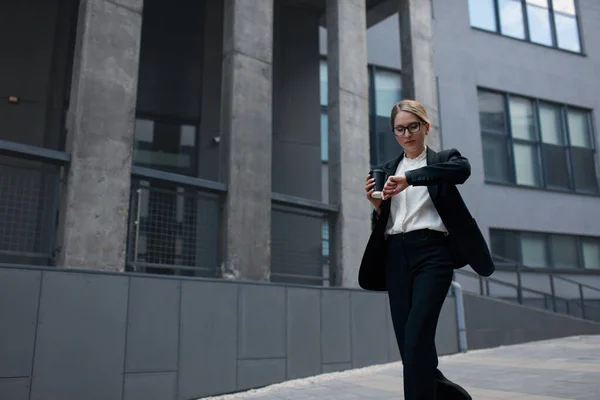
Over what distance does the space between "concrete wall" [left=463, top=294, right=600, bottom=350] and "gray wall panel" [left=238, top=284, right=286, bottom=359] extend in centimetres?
427

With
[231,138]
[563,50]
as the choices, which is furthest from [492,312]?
[563,50]

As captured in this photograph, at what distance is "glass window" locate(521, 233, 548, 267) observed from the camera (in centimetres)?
1582

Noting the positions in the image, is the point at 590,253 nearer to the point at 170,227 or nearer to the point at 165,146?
the point at 165,146

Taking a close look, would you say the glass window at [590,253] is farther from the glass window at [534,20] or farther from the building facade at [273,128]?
the glass window at [534,20]

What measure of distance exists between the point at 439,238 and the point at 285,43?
9493mm

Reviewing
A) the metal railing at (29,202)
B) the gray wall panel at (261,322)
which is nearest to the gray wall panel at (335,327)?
the gray wall panel at (261,322)

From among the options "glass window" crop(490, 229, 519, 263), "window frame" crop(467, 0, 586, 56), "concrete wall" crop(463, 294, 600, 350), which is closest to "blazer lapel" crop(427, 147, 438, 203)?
"concrete wall" crop(463, 294, 600, 350)

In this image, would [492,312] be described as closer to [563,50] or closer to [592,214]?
[592,214]

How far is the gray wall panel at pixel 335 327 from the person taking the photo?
7.40m

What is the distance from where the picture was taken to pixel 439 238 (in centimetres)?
285

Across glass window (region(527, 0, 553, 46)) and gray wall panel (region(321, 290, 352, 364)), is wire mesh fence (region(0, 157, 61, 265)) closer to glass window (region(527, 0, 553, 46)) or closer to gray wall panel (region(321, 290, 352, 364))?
gray wall panel (region(321, 290, 352, 364))

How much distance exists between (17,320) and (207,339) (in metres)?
2.02

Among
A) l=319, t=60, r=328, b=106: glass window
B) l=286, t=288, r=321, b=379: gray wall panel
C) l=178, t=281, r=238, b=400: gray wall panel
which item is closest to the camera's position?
l=178, t=281, r=238, b=400: gray wall panel

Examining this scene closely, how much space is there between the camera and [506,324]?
34.9 ft
